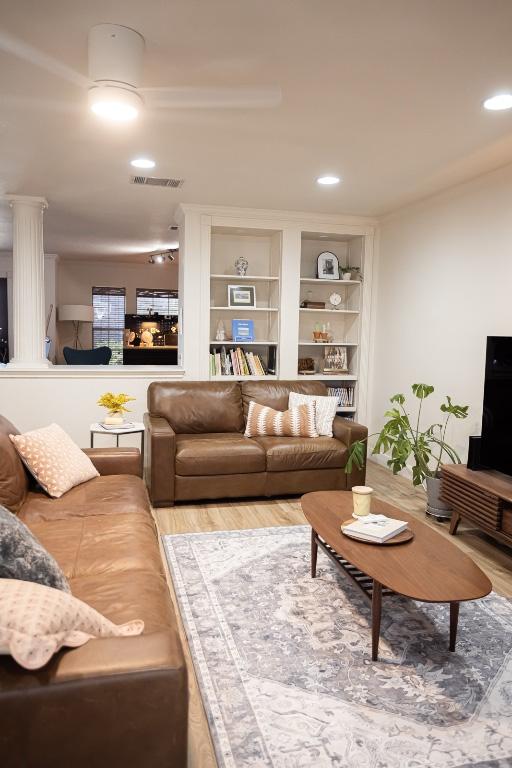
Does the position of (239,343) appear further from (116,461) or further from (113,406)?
(116,461)

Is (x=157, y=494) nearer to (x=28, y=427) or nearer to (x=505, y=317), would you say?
(x=28, y=427)

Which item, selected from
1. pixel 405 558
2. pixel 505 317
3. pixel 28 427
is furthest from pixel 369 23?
pixel 28 427

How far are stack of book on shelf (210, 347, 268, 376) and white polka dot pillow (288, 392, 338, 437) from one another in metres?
0.84

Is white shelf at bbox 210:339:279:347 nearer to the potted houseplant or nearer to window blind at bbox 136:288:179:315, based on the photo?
the potted houseplant

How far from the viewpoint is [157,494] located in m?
4.15

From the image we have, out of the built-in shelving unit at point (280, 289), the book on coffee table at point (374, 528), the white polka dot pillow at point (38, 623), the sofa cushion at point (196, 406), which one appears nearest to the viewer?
the white polka dot pillow at point (38, 623)

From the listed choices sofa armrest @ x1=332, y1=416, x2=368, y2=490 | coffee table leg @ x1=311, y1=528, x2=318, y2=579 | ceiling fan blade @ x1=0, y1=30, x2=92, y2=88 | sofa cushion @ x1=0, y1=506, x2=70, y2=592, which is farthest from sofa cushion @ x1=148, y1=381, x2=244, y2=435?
sofa cushion @ x1=0, y1=506, x2=70, y2=592

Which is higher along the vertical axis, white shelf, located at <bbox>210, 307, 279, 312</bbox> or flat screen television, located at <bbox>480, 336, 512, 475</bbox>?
white shelf, located at <bbox>210, 307, 279, 312</bbox>

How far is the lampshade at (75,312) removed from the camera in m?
9.12

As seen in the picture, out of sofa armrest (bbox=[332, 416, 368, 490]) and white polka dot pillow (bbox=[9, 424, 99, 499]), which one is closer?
white polka dot pillow (bbox=[9, 424, 99, 499])

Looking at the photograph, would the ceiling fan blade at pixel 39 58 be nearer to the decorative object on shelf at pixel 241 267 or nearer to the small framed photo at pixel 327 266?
the decorative object on shelf at pixel 241 267

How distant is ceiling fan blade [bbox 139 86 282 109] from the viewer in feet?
8.80

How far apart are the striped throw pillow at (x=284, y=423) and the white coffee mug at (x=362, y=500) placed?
6.17ft

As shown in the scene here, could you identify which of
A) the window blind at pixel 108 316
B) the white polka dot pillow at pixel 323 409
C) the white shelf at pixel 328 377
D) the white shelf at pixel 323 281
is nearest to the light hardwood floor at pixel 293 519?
the white polka dot pillow at pixel 323 409
